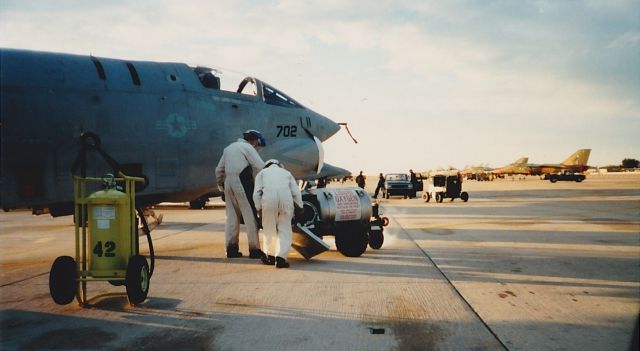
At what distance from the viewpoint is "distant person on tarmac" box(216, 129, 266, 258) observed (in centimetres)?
787

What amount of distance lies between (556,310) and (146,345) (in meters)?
4.00

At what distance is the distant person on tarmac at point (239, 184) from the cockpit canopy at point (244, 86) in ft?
3.98

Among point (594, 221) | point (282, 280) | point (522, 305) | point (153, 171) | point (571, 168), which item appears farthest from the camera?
point (571, 168)

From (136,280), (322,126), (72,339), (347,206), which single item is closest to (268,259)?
(347,206)

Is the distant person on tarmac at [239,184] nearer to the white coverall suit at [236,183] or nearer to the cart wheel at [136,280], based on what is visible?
the white coverall suit at [236,183]

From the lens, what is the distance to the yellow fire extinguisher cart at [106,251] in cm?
504

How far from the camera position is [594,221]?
1406cm

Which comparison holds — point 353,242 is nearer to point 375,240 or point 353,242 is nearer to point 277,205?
point 375,240

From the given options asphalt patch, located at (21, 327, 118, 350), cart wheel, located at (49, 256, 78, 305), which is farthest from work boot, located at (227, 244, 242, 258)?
asphalt patch, located at (21, 327, 118, 350)

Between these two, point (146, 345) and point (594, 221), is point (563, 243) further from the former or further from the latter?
point (146, 345)

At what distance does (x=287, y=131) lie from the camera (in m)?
9.53

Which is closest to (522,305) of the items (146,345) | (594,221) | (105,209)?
(146,345)

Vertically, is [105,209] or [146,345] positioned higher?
[105,209]

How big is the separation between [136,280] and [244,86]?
5.05 meters
